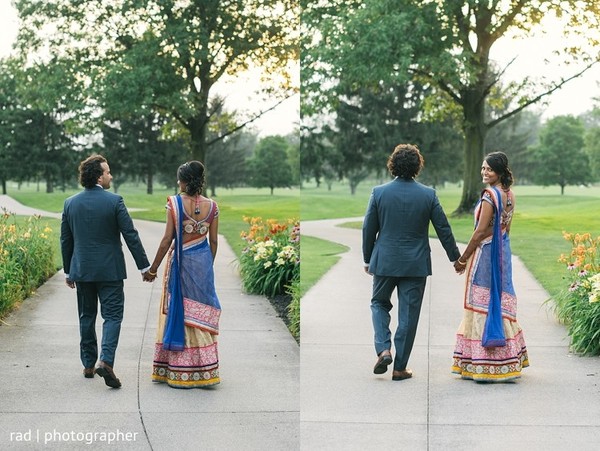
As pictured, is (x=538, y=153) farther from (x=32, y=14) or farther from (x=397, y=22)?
(x=32, y=14)

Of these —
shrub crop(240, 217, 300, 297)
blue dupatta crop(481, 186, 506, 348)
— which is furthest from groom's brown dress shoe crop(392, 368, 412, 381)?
shrub crop(240, 217, 300, 297)

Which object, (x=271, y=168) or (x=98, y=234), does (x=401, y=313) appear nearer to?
Answer: (x=98, y=234)

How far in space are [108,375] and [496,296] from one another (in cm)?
261

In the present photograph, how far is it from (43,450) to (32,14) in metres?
23.1

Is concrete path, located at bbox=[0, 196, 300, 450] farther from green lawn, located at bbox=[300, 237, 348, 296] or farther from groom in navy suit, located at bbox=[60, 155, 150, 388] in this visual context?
green lawn, located at bbox=[300, 237, 348, 296]

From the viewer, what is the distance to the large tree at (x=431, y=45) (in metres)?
22.7

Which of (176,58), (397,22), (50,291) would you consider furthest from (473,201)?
(50,291)

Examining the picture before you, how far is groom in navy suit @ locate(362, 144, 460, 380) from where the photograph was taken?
19.1 ft

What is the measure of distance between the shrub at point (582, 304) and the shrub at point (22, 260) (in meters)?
4.88

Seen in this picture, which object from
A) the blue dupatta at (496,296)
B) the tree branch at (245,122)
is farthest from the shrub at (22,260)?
the tree branch at (245,122)

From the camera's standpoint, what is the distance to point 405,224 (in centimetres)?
584

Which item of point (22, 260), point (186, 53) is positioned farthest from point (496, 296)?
point (186, 53)

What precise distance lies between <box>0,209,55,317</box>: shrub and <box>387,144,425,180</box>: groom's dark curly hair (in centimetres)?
393

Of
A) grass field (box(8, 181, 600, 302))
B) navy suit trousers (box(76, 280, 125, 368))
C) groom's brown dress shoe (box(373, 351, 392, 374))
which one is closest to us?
navy suit trousers (box(76, 280, 125, 368))
